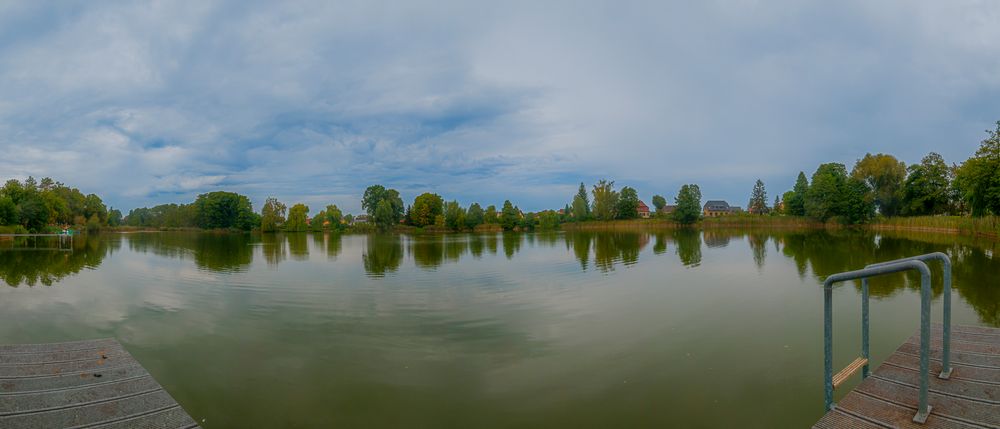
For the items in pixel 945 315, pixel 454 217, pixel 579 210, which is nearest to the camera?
pixel 945 315

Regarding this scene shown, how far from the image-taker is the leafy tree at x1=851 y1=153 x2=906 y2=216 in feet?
206

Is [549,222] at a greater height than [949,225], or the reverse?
[549,222]

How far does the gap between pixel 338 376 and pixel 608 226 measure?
3297 inches

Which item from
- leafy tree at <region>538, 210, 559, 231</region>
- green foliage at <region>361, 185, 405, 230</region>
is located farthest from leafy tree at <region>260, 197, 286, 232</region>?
leafy tree at <region>538, 210, 559, 231</region>

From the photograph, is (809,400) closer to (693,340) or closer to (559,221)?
(693,340)

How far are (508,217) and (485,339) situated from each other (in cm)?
8357

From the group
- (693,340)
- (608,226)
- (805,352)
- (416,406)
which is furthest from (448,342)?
(608,226)

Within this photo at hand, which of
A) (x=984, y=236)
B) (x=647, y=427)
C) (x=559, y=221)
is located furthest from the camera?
(x=559, y=221)

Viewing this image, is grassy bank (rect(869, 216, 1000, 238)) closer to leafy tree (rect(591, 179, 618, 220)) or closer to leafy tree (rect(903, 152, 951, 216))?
leafy tree (rect(903, 152, 951, 216))

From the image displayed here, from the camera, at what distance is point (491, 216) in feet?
319

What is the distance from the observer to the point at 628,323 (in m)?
8.75

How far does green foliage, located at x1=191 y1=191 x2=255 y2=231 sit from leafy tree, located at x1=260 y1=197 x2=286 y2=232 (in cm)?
369

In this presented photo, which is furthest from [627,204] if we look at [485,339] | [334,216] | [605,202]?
[485,339]

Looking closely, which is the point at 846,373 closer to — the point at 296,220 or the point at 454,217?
the point at 454,217
